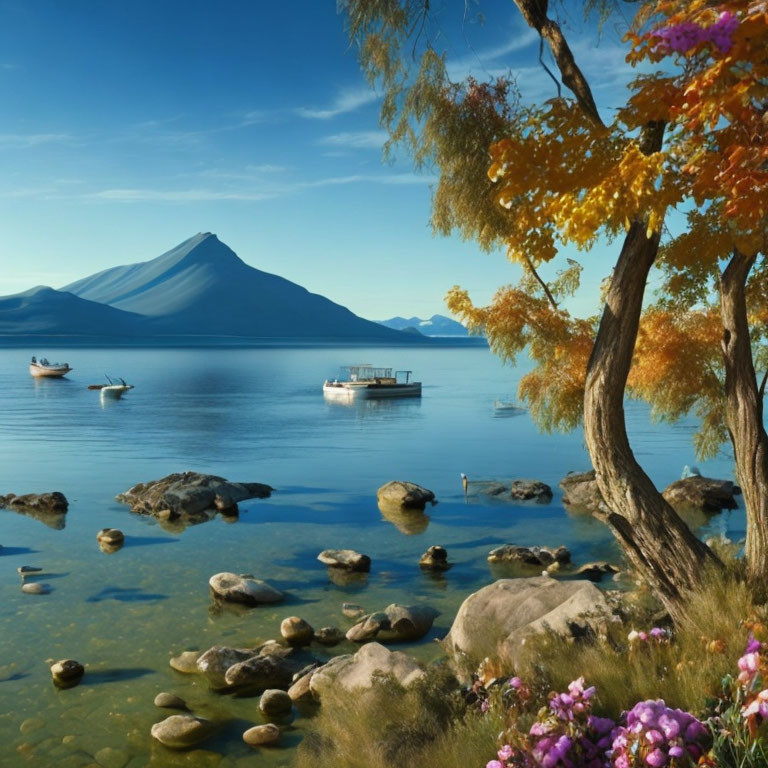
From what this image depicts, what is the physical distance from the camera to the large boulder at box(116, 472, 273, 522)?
25.3 metres

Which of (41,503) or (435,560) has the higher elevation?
(435,560)

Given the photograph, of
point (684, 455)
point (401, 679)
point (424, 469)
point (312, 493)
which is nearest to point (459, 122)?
point (401, 679)

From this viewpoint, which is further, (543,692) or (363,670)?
(363,670)

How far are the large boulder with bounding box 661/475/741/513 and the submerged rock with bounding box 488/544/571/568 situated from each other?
9.22 meters

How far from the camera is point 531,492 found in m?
29.3

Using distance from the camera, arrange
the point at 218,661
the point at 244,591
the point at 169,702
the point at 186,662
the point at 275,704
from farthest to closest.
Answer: the point at 244,591, the point at 186,662, the point at 218,661, the point at 169,702, the point at 275,704

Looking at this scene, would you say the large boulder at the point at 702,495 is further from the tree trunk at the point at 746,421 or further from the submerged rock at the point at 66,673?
the submerged rock at the point at 66,673

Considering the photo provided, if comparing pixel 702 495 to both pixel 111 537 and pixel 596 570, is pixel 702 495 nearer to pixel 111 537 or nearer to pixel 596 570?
pixel 596 570

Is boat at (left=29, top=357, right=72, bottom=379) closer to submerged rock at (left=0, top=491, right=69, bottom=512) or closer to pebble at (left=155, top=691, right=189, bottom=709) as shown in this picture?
submerged rock at (left=0, top=491, right=69, bottom=512)

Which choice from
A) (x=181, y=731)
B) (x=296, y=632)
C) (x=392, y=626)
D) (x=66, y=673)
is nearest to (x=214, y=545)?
(x=296, y=632)

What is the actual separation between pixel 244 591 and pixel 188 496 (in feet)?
36.1

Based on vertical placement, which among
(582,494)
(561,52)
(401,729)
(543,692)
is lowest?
(582,494)

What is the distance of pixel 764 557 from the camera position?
9.49 m

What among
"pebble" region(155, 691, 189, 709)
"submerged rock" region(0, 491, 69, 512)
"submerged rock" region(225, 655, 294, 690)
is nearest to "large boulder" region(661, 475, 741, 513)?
"submerged rock" region(225, 655, 294, 690)
